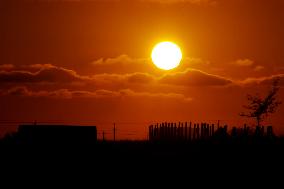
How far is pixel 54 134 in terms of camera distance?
1497 inches

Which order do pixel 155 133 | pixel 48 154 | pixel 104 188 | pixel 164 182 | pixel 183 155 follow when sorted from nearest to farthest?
pixel 104 188 < pixel 164 182 < pixel 48 154 < pixel 183 155 < pixel 155 133

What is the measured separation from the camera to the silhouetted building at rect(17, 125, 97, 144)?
37.5 m

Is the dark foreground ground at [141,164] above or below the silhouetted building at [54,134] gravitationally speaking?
below

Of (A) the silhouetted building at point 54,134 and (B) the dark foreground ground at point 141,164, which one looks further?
(A) the silhouetted building at point 54,134

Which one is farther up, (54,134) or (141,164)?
(54,134)

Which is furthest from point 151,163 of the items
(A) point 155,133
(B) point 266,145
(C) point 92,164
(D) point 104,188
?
(A) point 155,133

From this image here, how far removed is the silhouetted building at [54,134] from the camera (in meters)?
37.5

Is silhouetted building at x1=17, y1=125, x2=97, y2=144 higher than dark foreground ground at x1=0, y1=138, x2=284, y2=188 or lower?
higher

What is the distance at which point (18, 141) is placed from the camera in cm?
3819

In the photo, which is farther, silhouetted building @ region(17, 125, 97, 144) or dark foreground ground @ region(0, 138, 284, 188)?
silhouetted building @ region(17, 125, 97, 144)

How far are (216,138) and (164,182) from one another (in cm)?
2139

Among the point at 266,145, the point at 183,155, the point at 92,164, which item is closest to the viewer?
the point at 92,164

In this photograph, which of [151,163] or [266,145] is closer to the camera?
[151,163]

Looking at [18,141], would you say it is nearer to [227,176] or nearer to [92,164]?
[92,164]
